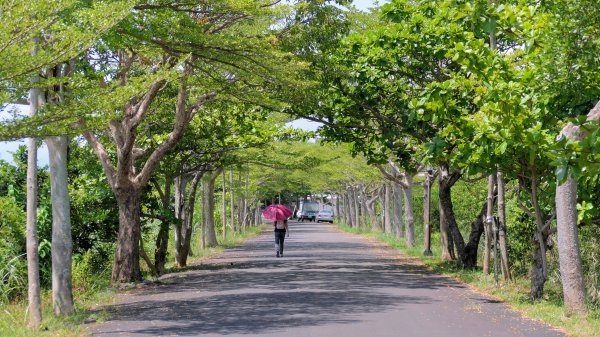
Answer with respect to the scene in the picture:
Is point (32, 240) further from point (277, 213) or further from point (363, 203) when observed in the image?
point (363, 203)

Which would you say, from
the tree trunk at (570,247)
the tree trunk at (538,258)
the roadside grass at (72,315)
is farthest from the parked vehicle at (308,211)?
the tree trunk at (570,247)

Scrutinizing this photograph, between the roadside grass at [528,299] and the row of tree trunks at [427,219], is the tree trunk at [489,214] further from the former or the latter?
the row of tree trunks at [427,219]

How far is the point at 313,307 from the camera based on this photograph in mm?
13547

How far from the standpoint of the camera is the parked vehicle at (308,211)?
9894 centimetres

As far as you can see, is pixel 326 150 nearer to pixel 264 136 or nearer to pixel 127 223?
pixel 264 136

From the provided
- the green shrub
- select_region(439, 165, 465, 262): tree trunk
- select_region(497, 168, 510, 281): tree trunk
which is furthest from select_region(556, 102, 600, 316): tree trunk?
select_region(439, 165, 465, 262): tree trunk

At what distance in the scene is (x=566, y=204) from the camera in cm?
1213

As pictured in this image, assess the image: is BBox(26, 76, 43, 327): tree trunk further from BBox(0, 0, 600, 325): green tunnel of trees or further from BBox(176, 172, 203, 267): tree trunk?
BBox(176, 172, 203, 267): tree trunk

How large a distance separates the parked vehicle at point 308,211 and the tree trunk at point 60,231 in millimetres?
85145

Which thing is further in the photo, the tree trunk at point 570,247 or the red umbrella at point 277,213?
the red umbrella at point 277,213

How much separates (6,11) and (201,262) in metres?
18.6

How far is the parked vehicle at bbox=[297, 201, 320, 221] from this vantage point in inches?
3895

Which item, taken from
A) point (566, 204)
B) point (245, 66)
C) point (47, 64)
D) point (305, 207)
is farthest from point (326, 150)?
point (305, 207)

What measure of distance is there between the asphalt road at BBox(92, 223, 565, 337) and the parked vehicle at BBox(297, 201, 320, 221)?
7673 centimetres
